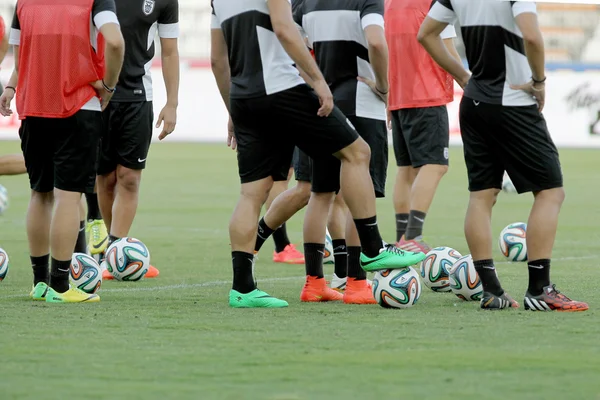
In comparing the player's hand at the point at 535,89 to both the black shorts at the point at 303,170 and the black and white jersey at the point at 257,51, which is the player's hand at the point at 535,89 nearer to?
the black and white jersey at the point at 257,51

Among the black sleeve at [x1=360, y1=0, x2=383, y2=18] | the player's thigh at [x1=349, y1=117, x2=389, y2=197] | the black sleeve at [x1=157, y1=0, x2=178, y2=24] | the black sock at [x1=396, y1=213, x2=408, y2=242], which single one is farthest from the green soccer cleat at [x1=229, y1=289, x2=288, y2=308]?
the black sock at [x1=396, y1=213, x2=408, y2=242]

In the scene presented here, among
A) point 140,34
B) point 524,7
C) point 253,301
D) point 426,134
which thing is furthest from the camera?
point 426,134

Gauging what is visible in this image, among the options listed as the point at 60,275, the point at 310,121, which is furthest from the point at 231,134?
the point at 60,275

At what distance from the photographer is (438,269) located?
7.45 m

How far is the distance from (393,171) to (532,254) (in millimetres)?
14718

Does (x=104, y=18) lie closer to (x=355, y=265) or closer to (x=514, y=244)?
(x=355, y=265)

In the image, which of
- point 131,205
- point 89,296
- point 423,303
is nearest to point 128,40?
point 131,205

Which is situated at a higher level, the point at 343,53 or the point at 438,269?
the point at 343,53

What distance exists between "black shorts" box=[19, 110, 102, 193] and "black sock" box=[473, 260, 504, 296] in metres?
2.41

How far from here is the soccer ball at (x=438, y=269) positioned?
24.4ft

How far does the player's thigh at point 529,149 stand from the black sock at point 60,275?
2.73 meters

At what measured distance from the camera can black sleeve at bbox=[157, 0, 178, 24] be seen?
884 cm

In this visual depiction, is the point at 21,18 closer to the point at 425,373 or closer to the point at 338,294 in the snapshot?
the point at 338,294

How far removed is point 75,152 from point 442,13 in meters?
2.35
